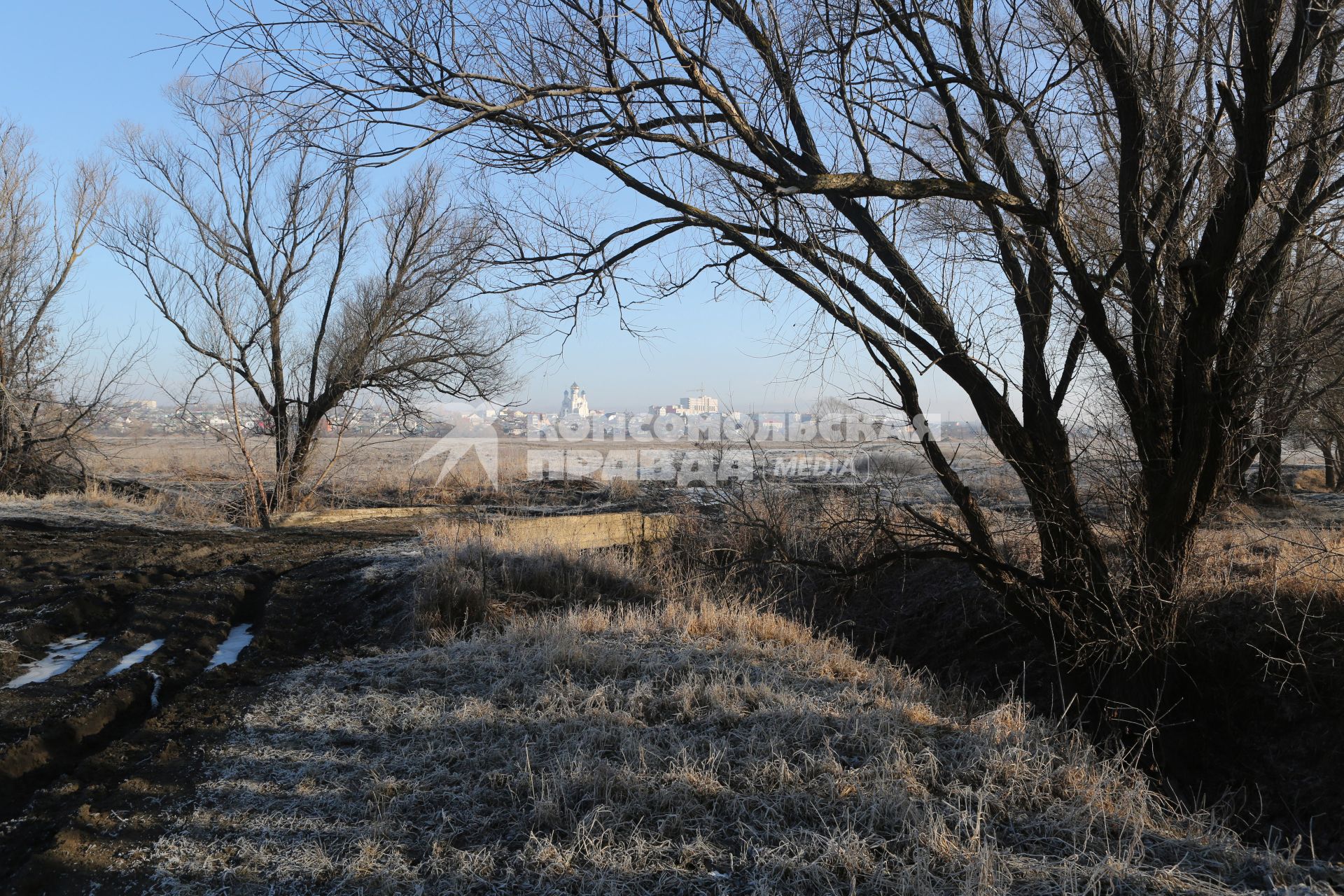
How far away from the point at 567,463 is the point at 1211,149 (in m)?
26.3

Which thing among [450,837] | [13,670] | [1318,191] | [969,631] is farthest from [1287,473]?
[13,670]

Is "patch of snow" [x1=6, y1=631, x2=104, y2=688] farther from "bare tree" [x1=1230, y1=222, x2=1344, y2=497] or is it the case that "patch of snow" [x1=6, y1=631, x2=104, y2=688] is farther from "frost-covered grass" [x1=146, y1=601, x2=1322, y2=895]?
"bare tree" [x1=1230, y1=222, x2=1344, y2=497]

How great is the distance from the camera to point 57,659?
19.6 feet

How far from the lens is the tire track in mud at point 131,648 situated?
3.39 metres

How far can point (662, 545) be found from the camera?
10.4m

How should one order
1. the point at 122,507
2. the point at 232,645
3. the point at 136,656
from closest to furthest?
the point at 136,656, the point at 232,645, the point at 122,507

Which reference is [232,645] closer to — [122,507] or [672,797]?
[672,797]

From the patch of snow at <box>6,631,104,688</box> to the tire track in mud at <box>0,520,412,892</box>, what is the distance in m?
0.12

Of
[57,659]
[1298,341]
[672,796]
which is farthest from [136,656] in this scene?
[1298,341]

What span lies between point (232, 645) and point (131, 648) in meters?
0.74

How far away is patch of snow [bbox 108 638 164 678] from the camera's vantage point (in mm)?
5628

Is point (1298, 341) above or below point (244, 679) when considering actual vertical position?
above

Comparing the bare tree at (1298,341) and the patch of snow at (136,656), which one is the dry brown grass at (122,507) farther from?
the bare tree at (1298,341)

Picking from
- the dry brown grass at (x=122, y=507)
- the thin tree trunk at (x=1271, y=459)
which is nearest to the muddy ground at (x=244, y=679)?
the thin tree trunk at (x=1271, y=459)
